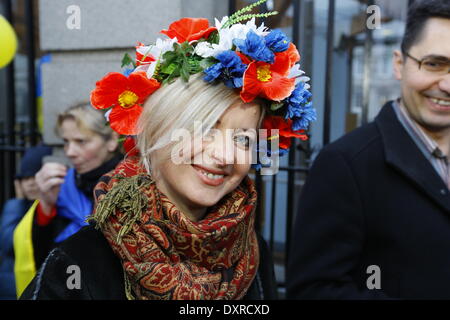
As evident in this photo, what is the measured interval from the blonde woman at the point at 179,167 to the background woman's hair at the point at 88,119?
41.3 inches

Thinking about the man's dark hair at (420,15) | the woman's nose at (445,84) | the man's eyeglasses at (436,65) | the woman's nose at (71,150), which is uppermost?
the man's dark hair at (420,15)

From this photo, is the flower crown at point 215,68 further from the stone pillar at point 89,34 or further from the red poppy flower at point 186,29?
the stone pillar at point 89,34

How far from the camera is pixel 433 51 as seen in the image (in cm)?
175

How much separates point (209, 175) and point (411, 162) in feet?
2.81

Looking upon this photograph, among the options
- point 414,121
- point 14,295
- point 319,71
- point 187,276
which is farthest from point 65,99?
point 319,71

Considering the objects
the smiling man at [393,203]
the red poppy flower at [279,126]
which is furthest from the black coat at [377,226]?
the red poppy flower at [279,126]

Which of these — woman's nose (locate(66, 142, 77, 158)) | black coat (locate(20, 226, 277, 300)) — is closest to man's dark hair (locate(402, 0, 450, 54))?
black coat (locate(20, 226, 277, 300))

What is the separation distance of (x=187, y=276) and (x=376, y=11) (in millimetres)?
1960

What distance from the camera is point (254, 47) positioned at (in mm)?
1431

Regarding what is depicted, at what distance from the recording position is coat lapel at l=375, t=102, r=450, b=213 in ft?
5.69

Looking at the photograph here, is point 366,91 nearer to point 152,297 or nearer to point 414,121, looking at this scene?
point 414,121

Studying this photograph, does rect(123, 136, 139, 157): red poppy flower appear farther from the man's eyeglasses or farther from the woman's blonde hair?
the man's eyeglasses

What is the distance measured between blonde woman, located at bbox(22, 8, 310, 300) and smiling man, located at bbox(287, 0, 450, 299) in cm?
37

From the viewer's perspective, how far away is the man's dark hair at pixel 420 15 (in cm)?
176
